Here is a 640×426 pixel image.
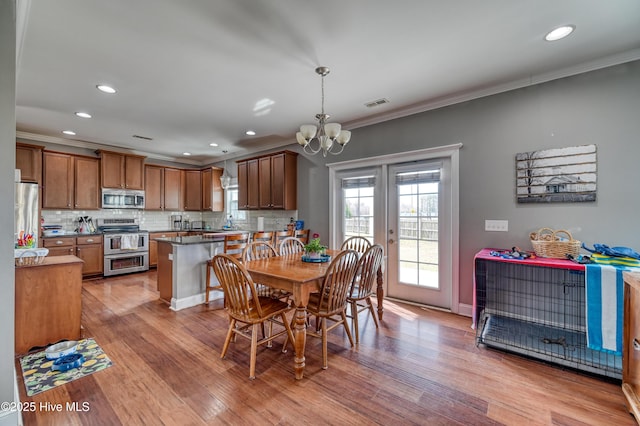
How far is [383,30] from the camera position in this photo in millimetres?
2176

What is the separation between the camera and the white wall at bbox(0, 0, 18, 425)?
5.15ft

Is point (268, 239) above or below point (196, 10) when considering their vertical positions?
→ below


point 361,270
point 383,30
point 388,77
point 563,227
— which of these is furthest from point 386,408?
point 388,77

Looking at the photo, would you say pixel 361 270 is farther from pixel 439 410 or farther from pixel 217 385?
pixel 217 385

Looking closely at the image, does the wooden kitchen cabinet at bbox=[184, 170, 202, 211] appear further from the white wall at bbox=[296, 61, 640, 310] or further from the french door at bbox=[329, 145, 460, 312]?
the white wall at bbox=[296, 61, 640, 310]

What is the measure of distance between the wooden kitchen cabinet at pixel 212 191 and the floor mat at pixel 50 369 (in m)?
4.40

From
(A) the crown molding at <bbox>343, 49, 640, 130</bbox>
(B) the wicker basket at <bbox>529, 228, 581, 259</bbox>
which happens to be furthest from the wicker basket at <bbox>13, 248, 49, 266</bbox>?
(B) the wicker basket at <bbox>529, 228, 581, 259</bbox>

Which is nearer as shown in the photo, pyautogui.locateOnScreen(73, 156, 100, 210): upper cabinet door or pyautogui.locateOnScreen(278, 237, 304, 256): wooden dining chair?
pyautogui.locateOnScreen(278, 237, 304, 256): wooden dining chair

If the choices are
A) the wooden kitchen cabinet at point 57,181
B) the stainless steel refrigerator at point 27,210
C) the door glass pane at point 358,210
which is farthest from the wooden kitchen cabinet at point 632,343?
the wooden kitchen cabinet at point 57,181

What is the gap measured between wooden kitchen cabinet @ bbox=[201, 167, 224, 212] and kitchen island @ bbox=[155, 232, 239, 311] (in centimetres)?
291

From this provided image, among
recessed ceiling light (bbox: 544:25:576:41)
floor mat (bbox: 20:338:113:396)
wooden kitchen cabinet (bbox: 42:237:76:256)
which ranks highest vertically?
recessed ceiling light (bbox: 544:25:576:41)

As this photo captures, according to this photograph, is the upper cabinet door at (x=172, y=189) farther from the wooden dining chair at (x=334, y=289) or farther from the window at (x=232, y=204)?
the wooden dining chair at (x=334, y=289)

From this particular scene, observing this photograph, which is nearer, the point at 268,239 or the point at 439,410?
the point at 439,410

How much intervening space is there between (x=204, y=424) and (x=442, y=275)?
3019mm
